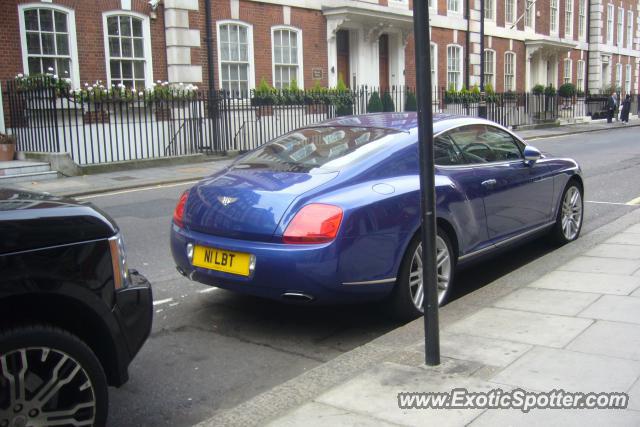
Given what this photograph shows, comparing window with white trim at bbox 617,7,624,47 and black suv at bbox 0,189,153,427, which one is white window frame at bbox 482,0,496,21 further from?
black suv at bbox 0,189,153,427

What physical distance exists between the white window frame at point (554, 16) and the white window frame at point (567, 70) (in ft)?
8.44

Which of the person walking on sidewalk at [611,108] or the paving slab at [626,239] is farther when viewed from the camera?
the person walking on sidewalk at [611,108]

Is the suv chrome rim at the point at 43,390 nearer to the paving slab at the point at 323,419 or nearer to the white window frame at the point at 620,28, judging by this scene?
the paving slab at the point at 323,419

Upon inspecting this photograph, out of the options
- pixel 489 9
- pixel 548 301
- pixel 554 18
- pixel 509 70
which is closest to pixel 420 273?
pixel 548 301

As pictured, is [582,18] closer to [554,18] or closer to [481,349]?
[554,18]

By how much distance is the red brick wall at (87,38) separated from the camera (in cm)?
1527

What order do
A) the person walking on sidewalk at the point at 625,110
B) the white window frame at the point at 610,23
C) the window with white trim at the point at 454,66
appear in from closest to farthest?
the window with white trim at the point at 454,66
the person walking on sidewalk at the point at 625,110
the white window frame at the point at 610,23

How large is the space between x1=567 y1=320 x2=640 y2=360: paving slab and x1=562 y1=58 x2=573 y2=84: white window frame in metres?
40.1

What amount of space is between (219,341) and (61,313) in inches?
72.7

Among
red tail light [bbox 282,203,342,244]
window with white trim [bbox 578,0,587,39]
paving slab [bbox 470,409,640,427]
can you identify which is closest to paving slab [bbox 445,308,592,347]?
paving slab [bbox 470,409,640,427]

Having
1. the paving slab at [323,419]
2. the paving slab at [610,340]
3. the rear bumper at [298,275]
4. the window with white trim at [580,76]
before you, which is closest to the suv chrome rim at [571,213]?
the paving slab at [610,340]

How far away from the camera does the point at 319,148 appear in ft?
17.5

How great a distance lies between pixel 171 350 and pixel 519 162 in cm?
364

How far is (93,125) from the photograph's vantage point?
1661 centimetres
